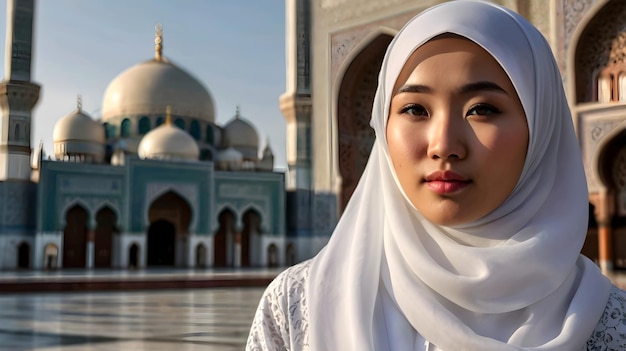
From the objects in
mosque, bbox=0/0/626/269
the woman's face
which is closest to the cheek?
the woman's face

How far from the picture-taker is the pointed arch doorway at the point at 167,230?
9352 mm

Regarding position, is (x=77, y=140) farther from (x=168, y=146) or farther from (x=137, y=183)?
(x=137, y=183)

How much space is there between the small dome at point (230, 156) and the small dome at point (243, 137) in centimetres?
42

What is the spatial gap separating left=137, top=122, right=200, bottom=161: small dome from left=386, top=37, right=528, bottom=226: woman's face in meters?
9.19

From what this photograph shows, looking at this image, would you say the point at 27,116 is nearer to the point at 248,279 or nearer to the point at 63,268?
the point at 63,268

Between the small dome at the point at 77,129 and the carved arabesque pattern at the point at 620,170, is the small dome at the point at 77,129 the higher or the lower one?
the higher one

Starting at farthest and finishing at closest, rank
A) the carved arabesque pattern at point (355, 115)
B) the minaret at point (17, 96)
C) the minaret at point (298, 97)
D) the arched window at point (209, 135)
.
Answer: the arched window at point (209, 135) → the minaret at point (17, 96) → the minaret at point (298, 97) → the carved arabesque pattern at point (355, 115)

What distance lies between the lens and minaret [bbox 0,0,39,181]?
7.79m

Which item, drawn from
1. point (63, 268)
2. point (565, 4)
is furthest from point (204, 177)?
point (565, 4)

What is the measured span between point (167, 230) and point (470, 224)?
9495 mm

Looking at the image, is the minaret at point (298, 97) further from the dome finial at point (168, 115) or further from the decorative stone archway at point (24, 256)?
the decorative stone archway at point (24, 256)

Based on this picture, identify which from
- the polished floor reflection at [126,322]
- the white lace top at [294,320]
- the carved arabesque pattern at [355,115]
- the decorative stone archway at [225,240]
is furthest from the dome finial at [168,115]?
the white lace top at [294,320]

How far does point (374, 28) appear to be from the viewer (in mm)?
5480

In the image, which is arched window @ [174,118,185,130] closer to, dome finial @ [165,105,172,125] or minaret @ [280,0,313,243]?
dome finial @ [165,105,172,125]
